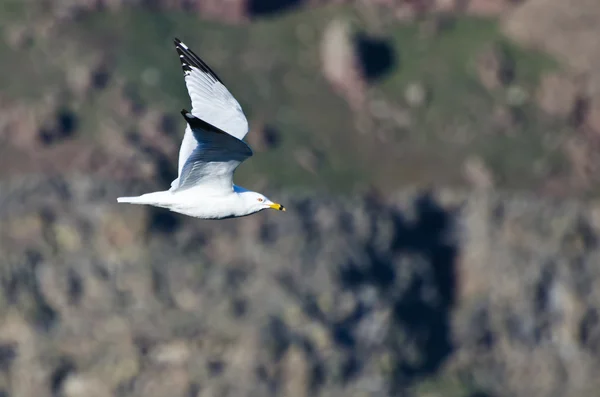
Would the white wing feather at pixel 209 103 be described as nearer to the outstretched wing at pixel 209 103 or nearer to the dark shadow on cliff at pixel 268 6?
the outstretched wing at pixel 209 103

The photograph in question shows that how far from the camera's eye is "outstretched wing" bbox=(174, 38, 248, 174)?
37750mm

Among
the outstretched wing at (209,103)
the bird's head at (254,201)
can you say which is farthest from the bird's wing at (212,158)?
the outstretched wing at (209,103)

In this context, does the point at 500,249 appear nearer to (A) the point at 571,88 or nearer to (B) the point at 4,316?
(A) the point at 571,88

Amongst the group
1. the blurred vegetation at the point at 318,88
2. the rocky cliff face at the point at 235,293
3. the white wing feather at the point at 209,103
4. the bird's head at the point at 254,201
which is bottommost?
the bird's head at the point at 254,201

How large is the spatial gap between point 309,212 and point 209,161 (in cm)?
4756

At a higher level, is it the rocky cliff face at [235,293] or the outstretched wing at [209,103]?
the rocky cliff face at [235,293]

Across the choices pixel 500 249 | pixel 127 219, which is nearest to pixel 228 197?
pixel 127 219

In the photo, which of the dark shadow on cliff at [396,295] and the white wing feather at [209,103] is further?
the dark shadow on cliff at [396,295]

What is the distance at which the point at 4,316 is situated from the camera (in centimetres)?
8344

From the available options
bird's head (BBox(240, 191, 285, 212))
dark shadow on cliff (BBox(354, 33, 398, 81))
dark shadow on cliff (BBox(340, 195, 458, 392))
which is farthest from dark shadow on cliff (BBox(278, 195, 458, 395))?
bird's head (BBox(240, 191, 285, 212))

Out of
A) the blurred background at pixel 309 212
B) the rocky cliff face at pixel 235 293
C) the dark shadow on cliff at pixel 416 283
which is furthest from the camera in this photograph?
the dark shadow on cliff at pixel 416 283

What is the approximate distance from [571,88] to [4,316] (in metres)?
34.6

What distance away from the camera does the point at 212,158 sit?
114 feet

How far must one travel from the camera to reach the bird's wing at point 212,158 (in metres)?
33.5
